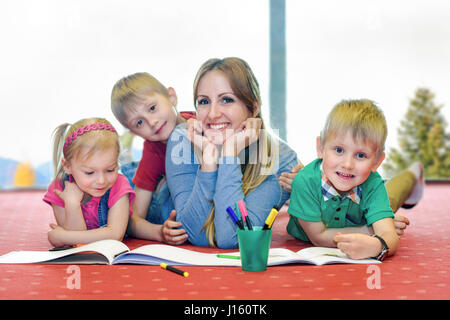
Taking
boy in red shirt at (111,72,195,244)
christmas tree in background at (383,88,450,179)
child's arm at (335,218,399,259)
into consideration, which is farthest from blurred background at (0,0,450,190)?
child's arm at (335,218,399,259)

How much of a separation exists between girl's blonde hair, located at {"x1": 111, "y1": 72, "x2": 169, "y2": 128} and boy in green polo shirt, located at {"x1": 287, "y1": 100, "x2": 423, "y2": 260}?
585 millimetres

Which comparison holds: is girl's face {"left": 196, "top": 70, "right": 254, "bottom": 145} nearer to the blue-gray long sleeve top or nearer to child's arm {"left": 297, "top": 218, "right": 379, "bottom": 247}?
the blue-gray long sleeve top

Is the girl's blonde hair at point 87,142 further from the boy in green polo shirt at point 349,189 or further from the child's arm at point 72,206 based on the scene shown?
the boy in green polo shirt at point 349,189

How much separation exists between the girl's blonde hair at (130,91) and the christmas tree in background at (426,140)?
3.58 meters

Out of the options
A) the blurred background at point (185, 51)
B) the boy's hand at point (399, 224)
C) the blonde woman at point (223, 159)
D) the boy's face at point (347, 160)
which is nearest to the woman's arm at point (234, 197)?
the blonde woman at point (223, 159)

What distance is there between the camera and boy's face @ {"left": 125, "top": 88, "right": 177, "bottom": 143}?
1.64 metres

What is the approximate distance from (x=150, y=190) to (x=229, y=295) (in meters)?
0.85

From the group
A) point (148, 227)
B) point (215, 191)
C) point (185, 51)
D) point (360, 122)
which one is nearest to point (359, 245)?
point (360, 122)

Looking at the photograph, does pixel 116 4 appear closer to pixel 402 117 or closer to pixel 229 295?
pixel 402 117

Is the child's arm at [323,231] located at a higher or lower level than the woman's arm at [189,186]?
lower

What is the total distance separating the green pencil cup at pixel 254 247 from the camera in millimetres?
1077

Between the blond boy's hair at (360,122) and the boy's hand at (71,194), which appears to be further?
the boy's hand at (71,194)

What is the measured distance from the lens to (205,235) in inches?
58.0

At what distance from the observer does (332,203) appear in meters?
1.37
